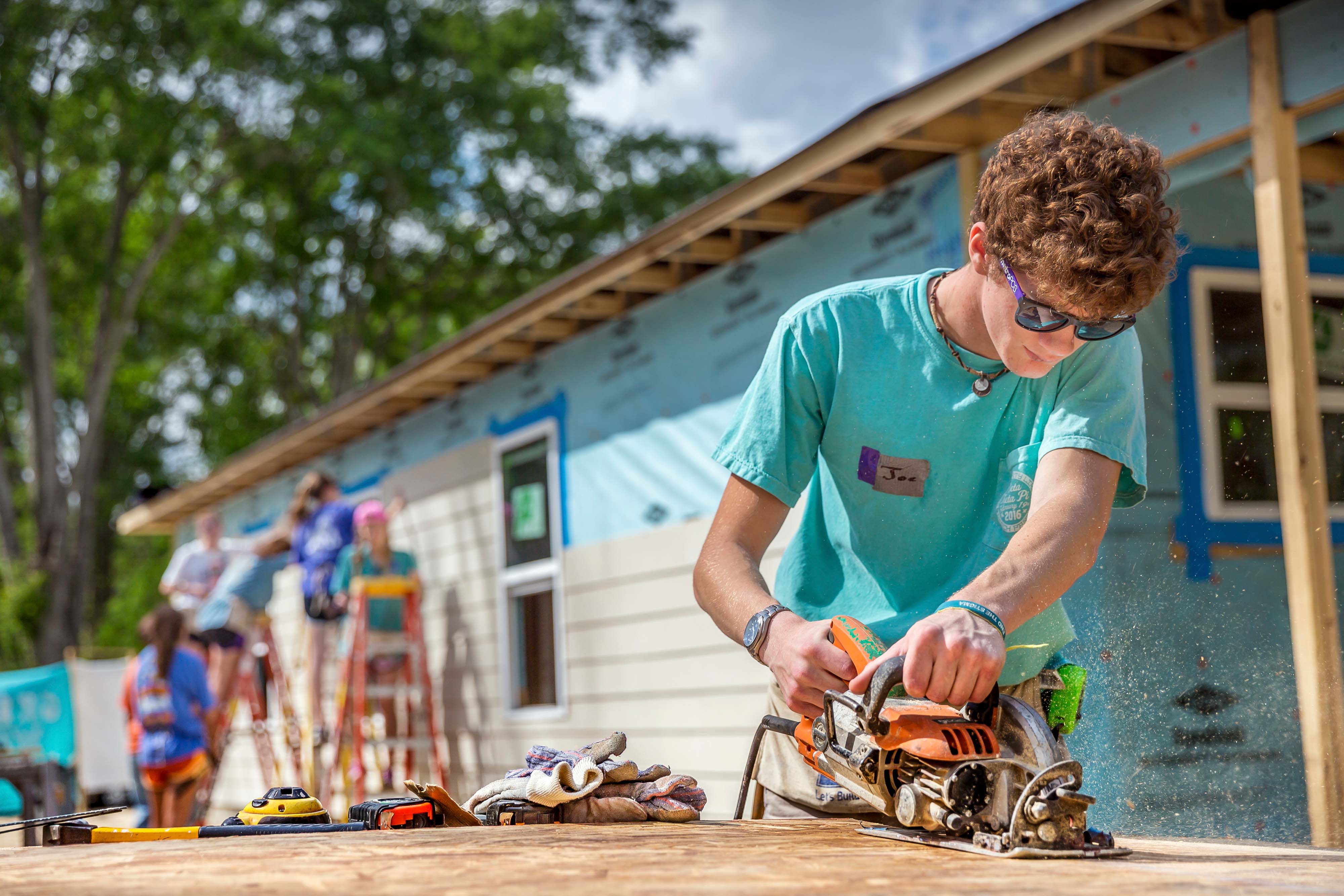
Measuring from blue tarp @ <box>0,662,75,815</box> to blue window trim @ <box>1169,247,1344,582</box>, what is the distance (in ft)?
34.8

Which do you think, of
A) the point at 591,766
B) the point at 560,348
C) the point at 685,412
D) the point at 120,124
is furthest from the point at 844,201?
the point at 120,124

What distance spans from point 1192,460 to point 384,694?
6.69 m

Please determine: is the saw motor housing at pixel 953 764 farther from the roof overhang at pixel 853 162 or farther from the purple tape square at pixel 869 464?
the roof overhang at pixel 853 162

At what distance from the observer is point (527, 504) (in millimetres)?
9695

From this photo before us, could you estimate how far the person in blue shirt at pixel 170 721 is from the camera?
860 cm

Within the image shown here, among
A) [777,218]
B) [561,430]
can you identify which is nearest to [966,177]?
[777,218]

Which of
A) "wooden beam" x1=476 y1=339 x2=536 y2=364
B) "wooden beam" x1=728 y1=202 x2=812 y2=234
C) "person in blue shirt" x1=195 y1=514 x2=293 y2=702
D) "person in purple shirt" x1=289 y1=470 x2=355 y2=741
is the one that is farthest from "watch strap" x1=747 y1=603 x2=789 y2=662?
"person in blue shirt" x1=195 y1=514 x2=293 y2=702

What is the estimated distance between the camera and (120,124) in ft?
57.7

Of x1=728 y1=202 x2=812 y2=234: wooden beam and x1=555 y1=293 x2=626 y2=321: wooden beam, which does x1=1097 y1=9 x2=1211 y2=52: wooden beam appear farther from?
x1=555 y1=293 x2=626 y2=321: wooden beam

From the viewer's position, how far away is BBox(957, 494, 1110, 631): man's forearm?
202 cm

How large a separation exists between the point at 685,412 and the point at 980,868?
6.12 metres

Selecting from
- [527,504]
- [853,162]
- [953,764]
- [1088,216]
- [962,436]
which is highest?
[853,162]

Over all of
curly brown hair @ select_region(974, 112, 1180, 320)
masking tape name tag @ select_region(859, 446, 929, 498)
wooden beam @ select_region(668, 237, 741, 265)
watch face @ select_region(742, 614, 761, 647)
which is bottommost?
watch face @ select_region(742, 614, 761, 647)

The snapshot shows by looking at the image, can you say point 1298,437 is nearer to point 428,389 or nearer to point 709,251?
point 709,251
